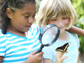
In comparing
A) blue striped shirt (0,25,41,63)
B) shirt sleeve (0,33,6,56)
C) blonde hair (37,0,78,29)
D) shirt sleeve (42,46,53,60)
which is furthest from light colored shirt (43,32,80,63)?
shirt sleeve (0,33,6,56)

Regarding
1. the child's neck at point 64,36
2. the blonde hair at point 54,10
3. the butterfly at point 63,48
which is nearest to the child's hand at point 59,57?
the butterfly at point 63,48

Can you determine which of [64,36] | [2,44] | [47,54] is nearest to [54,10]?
[64,36]

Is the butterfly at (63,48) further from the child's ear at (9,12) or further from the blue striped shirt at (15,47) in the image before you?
the child's ear at (9,12)

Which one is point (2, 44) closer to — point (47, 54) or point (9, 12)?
point (9, 12)

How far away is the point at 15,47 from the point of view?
1.32m

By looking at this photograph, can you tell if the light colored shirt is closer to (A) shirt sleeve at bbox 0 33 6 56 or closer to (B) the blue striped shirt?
(B) the blue striped shirt

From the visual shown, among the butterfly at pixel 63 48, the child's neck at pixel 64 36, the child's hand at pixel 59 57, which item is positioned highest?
the child's neck at pixel 64 36

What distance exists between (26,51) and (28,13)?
0.41 metres

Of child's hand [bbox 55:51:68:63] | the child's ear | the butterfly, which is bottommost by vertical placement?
child's hand [bbox 55:51:68:63]

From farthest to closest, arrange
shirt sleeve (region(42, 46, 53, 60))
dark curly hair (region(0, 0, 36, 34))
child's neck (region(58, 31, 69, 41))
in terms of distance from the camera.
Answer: child's neck (region(58, 31, 69, 41)) → shirt sleeve (region(42, 46, 53, 60)) → dark curly hair (region(0, 0, 36, 34))

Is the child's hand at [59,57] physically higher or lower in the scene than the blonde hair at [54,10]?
lower

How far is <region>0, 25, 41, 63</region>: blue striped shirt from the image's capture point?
1.27 metres

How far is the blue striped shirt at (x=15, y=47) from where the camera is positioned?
4.17 ft

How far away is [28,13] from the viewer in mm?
1332
